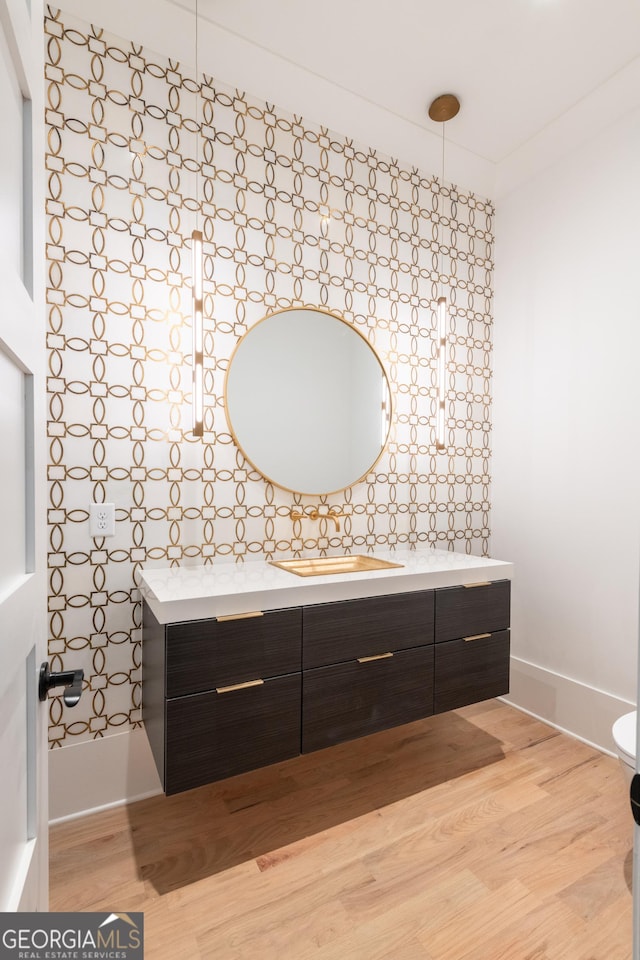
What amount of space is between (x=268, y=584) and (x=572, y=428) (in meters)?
1.70

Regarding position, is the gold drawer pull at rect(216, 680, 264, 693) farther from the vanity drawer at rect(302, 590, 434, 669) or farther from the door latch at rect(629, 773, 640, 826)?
the door latch at rect(629, 773, 640, 826)

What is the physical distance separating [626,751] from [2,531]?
1.78 meters

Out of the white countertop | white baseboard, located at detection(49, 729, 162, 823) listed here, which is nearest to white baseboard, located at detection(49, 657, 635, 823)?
white baseboard, located at detection(49, 729, 162, 823)

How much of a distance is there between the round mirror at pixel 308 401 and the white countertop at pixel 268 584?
0.47m

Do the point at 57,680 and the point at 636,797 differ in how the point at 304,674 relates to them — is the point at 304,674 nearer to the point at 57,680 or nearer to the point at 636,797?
the point at 57,680

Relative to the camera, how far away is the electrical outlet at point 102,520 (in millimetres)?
1821

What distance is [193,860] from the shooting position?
Result: 158 cm

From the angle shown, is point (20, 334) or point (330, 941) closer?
point (20, 334)

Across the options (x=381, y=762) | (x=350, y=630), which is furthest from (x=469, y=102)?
(x=381, y=762)

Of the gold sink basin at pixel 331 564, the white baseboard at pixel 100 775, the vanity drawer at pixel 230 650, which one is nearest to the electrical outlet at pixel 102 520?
the vanity drawer at pixel 230 650

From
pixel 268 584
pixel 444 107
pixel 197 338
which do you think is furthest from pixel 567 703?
pixel 444 107

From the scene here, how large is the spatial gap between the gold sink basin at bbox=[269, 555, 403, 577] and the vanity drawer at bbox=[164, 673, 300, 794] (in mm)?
521

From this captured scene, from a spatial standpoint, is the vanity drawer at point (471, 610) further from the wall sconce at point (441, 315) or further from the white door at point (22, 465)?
the white door at point (22, 465)

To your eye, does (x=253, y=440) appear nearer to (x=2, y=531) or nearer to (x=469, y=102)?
(x=2, y=531)
